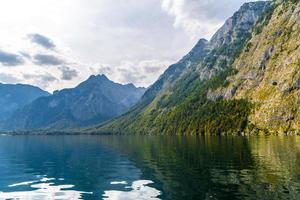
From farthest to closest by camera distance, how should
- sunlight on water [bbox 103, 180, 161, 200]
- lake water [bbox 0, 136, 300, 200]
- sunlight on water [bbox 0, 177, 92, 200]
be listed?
sunlight on water [bbox 0, 177, 92, 200], lake water [bbox 0, 136, 300, 200], sunlight on water [bbox 103, 180, 161, 200]

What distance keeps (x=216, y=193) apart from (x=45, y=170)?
5142 cm

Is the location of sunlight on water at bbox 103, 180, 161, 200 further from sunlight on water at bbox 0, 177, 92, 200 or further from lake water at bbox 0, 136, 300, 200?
sunlight on water at bbox 0, 177, 92, 200

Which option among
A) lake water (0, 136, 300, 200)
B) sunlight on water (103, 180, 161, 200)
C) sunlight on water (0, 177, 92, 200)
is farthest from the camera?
sunlight on water (0, 177, 92, 200)

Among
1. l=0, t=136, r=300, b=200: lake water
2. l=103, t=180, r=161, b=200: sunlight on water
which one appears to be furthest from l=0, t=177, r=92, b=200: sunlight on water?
l=103, t=180, r=161, b=200: sunlight on water

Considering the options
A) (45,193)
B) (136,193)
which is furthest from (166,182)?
(45,193)

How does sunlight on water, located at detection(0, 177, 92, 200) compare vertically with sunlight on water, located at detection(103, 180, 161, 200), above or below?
below

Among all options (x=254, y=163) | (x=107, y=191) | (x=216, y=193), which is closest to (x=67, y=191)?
(x=107, y=191)

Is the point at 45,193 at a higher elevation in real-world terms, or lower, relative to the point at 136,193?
lower

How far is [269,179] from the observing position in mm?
58125

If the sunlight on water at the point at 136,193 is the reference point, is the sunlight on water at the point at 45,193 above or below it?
below

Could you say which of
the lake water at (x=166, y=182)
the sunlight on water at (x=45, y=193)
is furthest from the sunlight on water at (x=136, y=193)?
the sunlight on water at (x=45, y=193)

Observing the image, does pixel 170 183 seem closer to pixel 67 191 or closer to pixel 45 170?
pixel 67 191

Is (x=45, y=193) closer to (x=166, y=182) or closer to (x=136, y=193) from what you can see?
(x=136, y=193)

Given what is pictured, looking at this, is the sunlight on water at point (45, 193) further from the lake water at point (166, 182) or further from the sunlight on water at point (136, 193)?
the sunlight on water at point (136, 193)
